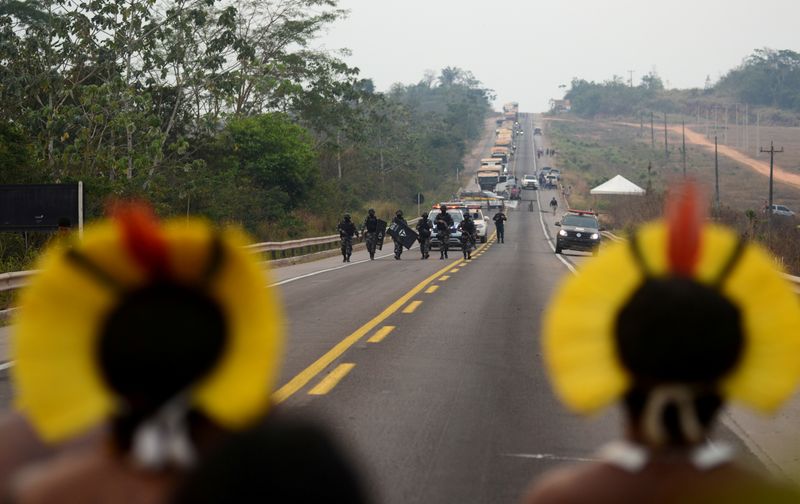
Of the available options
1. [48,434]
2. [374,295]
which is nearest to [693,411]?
[48,434]

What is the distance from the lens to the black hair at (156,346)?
1848mm

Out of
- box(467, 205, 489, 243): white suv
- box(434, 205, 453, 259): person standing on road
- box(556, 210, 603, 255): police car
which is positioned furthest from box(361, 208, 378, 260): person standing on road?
box(467, 205, 489, 243): white suv

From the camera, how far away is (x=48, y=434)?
1.97 m

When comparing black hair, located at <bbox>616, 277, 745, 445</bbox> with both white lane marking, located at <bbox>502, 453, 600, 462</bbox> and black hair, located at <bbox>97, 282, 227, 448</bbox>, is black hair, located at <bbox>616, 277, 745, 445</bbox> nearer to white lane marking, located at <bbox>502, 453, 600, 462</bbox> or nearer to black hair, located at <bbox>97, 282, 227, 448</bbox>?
black hair, located at <bbox>97, 282, 227, 448</bbox>

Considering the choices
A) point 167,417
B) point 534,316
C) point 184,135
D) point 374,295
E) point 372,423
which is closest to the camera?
point 167,417

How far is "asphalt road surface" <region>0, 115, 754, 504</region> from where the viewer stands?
7199 millimetres

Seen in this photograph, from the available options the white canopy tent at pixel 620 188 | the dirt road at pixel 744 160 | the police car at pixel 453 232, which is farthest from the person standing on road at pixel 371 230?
the dirt road at pixel 744 160

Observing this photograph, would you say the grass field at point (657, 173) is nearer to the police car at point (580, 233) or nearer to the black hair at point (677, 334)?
the police car at point (580, 233)

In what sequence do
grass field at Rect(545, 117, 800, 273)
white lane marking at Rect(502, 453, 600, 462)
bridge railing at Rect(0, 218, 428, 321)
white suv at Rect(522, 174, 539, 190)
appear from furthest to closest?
white suv at Rect(522, 174, 539, 190), grass field at Rect(545, 117, 800, 273), bridge railing at Rect(0, 218, 428, 321), white lane marking at Rect(502, 453, 600, 462)

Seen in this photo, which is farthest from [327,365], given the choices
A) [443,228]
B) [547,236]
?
[547,236]

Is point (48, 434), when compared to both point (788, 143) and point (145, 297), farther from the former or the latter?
point (788, 143)

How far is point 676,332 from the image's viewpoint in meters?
2.00

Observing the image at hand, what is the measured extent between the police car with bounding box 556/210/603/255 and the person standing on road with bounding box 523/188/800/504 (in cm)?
3875

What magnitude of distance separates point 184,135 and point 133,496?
137 ft
